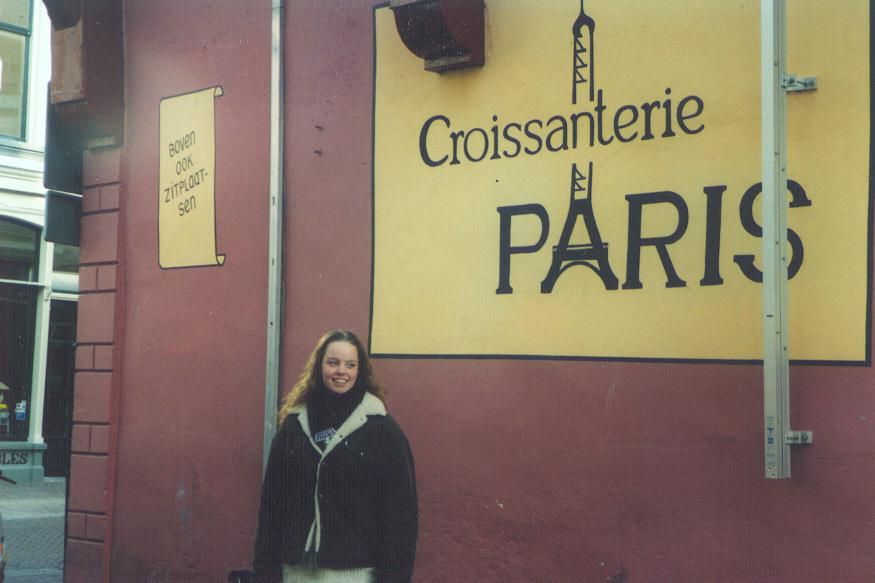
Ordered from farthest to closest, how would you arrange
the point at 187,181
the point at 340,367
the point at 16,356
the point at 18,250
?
the point at 18,250 → the point at 16,356 → the point at 187,181 → the point at 340,367

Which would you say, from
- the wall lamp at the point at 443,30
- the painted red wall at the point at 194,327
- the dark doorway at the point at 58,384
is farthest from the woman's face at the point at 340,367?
the dark doorway at the point at 58,384

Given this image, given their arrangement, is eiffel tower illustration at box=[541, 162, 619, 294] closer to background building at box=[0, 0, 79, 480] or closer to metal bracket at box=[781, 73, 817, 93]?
metal bracket at box=[781, 73, 817, 93]

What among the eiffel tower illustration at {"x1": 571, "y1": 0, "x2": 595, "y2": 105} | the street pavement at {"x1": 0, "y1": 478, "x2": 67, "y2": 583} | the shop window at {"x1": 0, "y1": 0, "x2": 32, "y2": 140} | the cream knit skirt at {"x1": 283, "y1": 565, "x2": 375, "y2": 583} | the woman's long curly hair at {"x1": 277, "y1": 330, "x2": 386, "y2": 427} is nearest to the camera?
the cream knit skirt at {"x1": 283, "y1": 565, "x2": 375, "y2": 583}

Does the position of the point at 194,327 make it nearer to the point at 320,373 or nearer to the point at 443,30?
the point at 443,30

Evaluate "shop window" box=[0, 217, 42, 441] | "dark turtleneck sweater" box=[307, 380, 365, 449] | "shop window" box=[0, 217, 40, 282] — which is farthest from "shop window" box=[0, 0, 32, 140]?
"dark turtleneck sweater" box=[307, 380, 365, 449]

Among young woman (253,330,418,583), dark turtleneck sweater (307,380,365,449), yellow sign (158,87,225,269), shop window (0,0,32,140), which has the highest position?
shop window (0,0,32,140)

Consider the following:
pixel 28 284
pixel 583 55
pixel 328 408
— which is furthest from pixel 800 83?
Result: pixel 28 284

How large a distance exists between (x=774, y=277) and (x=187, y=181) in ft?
14.4

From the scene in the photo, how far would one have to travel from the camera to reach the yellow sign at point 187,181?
7.32 meters

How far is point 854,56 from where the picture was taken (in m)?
4.73

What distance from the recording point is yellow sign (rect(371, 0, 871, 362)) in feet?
15.6

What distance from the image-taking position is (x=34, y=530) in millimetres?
11672

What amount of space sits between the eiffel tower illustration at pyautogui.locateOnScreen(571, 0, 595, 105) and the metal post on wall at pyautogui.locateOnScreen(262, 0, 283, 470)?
2121 mm

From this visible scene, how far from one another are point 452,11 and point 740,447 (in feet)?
8.77
